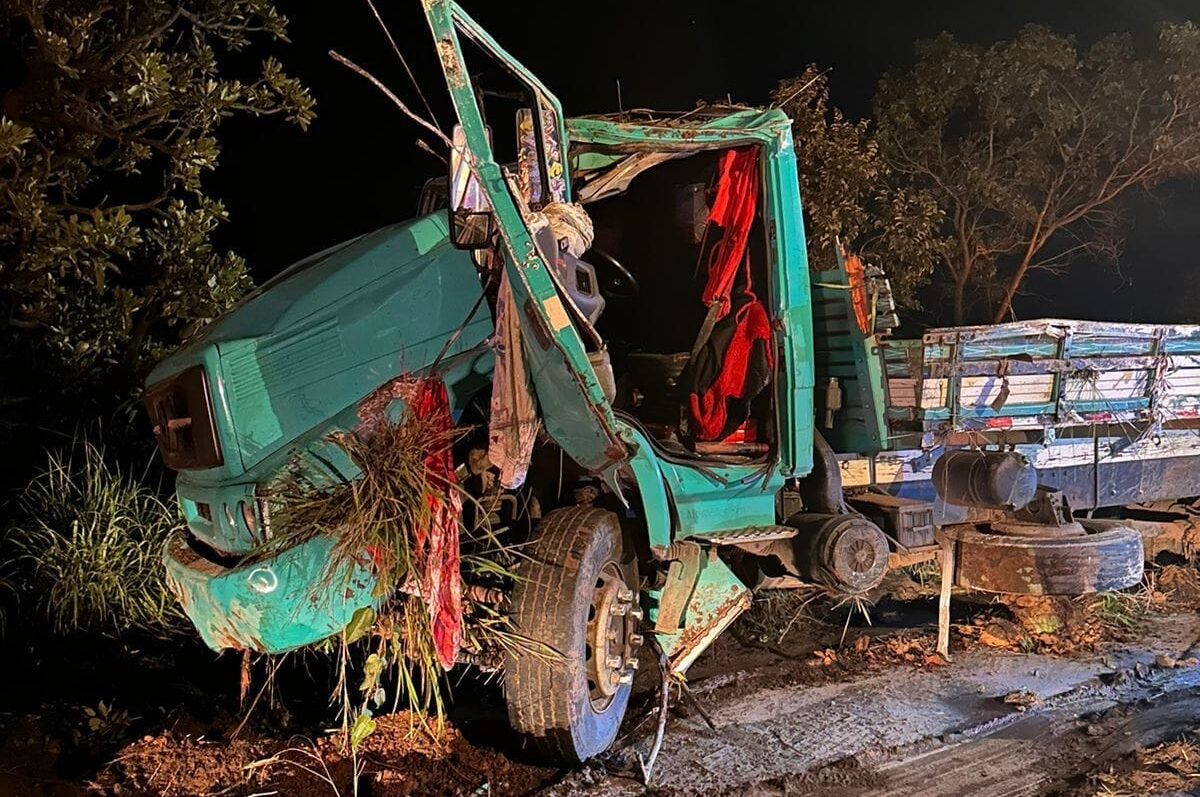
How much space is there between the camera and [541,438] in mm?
3879

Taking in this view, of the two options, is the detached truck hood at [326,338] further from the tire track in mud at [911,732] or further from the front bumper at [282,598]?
the tire track in mud at [911,732]

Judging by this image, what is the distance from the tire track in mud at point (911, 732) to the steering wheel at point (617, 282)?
8.13 ft

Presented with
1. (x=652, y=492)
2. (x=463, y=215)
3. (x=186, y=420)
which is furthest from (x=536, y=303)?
(x=186, y=420)

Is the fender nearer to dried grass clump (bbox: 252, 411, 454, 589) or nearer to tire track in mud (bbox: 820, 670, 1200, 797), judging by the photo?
dried grass clump (bbox: 252, 411, 454, 589)

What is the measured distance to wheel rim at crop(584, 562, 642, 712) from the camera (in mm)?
3908

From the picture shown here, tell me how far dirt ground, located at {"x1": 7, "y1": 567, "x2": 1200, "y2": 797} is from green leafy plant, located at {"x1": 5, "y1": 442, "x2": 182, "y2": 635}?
0.27 metres

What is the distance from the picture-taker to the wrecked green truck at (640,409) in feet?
10.7

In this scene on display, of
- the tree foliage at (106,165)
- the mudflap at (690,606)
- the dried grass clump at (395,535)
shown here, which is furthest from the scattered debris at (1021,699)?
the tree foliage at (106,165)

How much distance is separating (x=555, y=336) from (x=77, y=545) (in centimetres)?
362

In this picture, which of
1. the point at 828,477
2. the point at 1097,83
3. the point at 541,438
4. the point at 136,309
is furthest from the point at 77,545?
the point at 1097,83

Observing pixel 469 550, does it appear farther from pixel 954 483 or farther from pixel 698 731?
pixel 954 483

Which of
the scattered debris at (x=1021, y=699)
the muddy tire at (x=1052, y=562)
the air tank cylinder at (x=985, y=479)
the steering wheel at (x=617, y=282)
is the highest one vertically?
the steering wheel at (x=617, y=282)

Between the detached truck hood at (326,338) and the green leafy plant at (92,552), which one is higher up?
the detached truck hood at (326,338)

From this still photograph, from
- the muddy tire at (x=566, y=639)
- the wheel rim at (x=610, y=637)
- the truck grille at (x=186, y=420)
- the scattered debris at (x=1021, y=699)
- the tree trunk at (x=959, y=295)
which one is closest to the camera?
the truck grille at (x=186, y=420)
